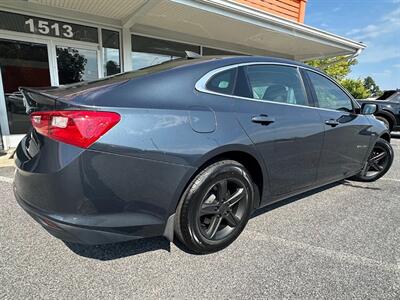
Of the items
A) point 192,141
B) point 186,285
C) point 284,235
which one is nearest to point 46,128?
point 192,141

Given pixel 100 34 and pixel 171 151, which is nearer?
pixel 171 151

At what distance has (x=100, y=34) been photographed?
6641 millimetres

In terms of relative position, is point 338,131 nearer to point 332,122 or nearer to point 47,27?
point 332,122

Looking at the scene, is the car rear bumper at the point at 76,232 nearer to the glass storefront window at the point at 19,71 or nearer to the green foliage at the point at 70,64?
the glass storefront window at the point at 19,71

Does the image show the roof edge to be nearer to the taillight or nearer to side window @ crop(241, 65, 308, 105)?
side window @ crop(241, 65, 308, 105)

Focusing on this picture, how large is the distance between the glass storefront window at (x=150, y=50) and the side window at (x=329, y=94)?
4.72 meters

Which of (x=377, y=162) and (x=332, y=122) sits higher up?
(x=332, y=122)

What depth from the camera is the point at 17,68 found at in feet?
19.3

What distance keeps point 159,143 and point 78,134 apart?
1.62ft

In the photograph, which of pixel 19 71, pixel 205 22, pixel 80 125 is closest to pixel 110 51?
pixel 19 71

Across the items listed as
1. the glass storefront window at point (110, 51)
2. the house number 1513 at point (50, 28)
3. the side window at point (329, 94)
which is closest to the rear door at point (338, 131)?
the side window at point (329, 94)

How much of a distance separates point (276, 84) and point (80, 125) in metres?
1.89

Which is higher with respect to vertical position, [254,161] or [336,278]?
[254,161]

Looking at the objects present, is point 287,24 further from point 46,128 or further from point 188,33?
point 46,128
